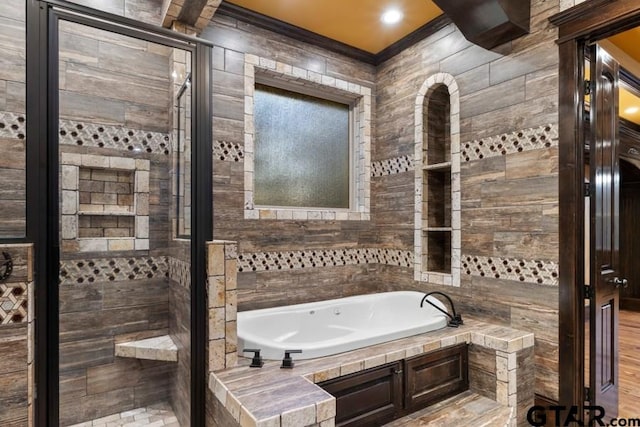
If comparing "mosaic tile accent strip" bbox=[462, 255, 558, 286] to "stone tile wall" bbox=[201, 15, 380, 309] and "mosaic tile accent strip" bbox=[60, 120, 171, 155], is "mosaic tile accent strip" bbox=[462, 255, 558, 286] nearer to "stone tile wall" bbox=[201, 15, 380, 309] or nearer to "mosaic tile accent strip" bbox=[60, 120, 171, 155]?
"stone tile wall" bbox=[201, 15, 380, 309]

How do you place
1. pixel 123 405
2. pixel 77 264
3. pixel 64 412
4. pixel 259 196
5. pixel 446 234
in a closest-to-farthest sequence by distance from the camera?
pixel 64 412
pixel 77 264
pixel 123 405
pixel 259 196
pixel 446 234

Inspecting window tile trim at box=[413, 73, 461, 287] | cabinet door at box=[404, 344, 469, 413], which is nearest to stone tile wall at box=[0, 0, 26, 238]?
cabinet door at box=[404, 344, 469, 413]

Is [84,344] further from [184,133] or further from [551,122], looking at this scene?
[551,122]

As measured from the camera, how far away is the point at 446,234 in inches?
137

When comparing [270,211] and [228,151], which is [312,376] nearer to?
[270,211]

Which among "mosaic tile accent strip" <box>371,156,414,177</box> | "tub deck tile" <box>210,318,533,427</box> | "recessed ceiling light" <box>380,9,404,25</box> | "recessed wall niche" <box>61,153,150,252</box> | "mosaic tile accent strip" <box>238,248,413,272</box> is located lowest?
"tub deck tile" <box>210,318,533,427</box>

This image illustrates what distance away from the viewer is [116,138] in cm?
253

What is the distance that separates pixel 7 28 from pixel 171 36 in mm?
936

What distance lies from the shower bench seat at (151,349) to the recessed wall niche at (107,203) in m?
0.66

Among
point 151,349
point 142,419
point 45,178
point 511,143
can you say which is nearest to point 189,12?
point 45,178

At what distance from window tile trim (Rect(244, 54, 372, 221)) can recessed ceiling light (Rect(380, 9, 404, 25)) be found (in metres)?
0.68

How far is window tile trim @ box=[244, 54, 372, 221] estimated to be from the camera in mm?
2953

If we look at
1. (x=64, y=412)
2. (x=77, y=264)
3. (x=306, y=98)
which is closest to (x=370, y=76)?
(x=306, y=98)

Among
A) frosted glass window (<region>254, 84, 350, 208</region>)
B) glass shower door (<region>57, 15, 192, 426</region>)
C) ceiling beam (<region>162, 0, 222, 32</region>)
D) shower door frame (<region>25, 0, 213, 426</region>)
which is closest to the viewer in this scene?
shower door frame (<region>25, 0, 213, 426</region>)
